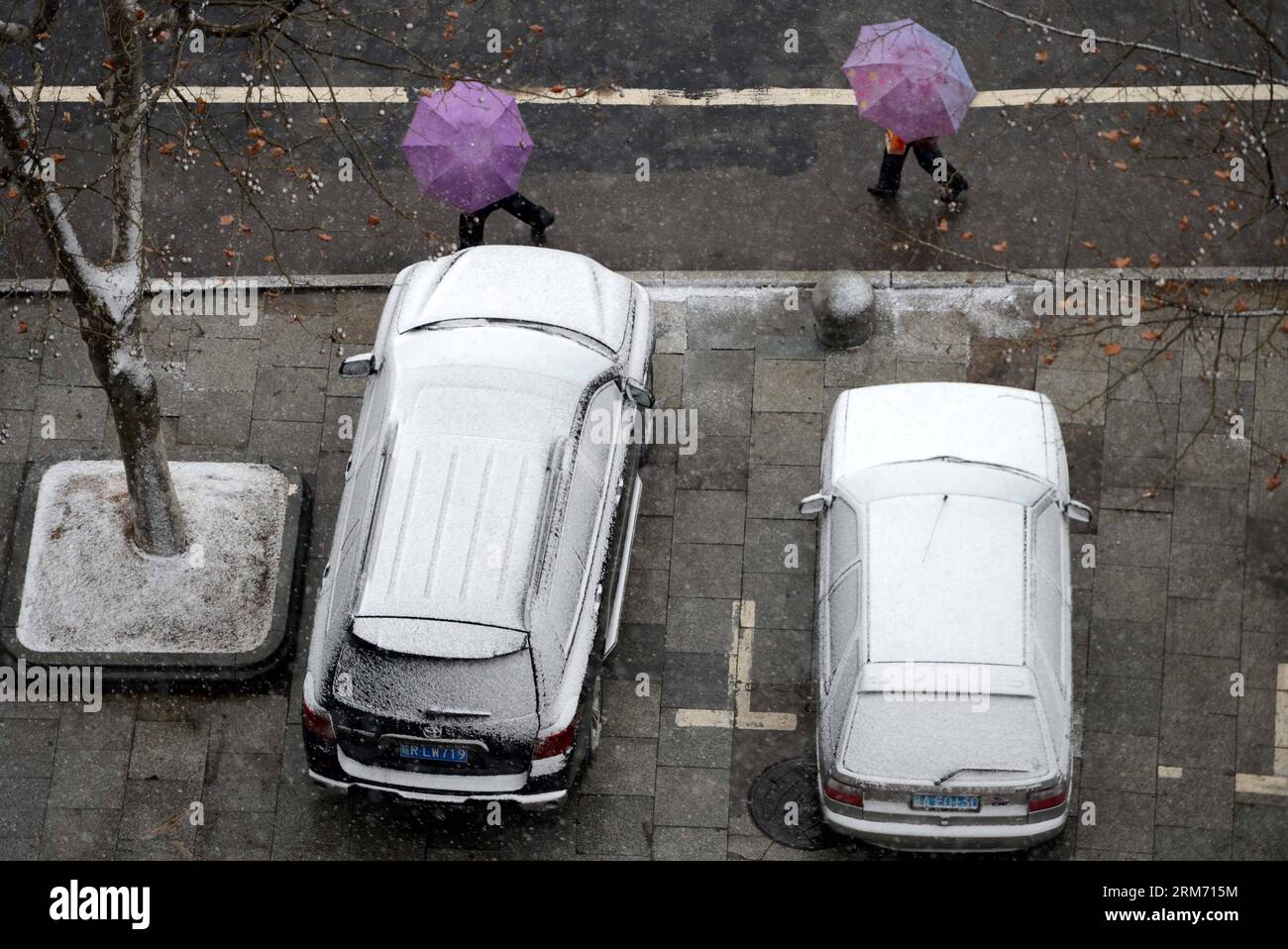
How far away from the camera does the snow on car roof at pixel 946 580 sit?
34.0ft

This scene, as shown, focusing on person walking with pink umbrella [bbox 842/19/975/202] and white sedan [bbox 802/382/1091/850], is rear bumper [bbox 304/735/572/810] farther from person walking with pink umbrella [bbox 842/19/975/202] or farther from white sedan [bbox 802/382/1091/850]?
person walking with pink umbrella [bbox 842/19/975/202]

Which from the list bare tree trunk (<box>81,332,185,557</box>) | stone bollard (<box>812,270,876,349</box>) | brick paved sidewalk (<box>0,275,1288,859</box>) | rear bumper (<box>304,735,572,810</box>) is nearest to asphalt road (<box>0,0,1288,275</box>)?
brick paved sidewalk (<box>0,275,1288,859</box>)

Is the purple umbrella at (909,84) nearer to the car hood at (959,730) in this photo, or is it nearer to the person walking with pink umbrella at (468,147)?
the person walking with pink umbrella at (468,147)

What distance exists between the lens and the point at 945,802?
33.8 ft

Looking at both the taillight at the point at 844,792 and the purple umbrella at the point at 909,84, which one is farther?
the purple umbrella at the point at 909,84

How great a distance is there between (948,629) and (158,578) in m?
6.06

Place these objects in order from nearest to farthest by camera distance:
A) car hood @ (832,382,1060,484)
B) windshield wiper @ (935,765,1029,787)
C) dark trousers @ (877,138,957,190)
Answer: windshield wiper @ (935,765,1029,787) → car hood @ (832,382,1060,484) → dark trousers @ (877,138,957,190)

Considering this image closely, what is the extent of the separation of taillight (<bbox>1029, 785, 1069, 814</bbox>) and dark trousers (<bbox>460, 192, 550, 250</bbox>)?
6310 mm

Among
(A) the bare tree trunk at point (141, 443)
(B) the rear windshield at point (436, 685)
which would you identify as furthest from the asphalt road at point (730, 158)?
(B) the rear windshield at point (436, 685)

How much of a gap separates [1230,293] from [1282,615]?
2.89 m

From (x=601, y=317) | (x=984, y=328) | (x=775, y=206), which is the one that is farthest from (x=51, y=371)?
(x=984, y=328)

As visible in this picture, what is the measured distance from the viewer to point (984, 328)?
13117 mm

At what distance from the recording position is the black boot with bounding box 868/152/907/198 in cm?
1355

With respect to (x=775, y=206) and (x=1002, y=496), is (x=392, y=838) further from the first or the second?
(x=775, y=206)
